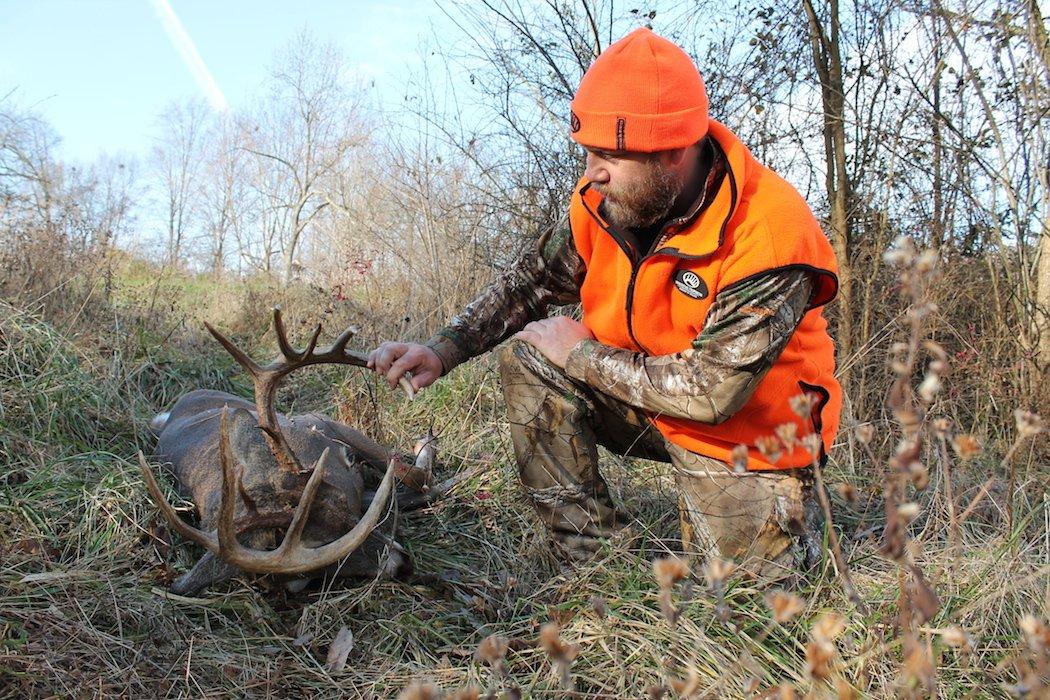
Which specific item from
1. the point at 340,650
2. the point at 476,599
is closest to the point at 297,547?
the point at 340,650

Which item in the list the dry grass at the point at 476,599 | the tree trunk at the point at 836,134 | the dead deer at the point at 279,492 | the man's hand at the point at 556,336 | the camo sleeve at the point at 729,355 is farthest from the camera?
the tree trunk at the point at 836,134

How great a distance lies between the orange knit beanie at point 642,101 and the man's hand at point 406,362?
1.07 meters

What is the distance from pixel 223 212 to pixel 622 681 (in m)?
29.2

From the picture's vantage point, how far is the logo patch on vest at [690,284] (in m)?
3.18

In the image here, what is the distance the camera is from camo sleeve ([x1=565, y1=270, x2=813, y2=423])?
299cm

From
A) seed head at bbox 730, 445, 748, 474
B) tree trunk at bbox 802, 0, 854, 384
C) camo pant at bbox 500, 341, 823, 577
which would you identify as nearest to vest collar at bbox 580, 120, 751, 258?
camo pant at bbox 500, 341, 823, 577

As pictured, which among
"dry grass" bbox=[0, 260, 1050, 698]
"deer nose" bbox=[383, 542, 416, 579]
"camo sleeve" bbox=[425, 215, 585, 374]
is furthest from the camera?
"camo sleeve" bbox=[425, 215, 585, 374]

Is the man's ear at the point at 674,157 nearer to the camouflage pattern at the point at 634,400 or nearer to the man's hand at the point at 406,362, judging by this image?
the camouflage pattern at the point at 634,400

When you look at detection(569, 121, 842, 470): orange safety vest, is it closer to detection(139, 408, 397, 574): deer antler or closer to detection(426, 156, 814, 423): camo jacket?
detection(426, 156, 814, 423): camo jacket

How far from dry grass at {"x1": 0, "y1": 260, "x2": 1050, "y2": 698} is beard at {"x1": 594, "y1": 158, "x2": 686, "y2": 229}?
44.9 inches

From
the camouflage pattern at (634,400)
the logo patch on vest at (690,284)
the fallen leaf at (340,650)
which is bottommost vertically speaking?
the fallen leaf at (340,650)

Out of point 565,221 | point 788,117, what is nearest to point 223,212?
point 788,117

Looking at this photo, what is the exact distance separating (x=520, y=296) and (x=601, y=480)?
35.0 inches

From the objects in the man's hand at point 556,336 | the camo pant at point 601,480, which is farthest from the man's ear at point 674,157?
A: the camo pant at point 601,480
